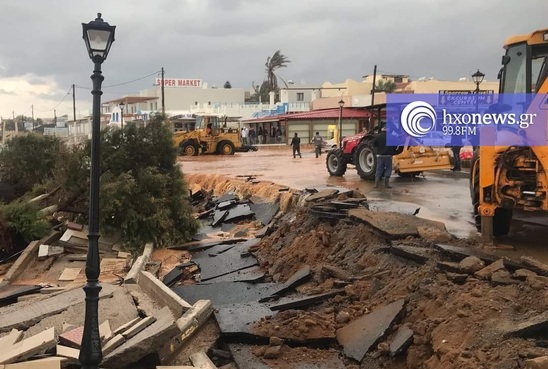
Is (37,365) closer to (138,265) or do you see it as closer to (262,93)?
(138,265)

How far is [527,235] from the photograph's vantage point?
9.15 m

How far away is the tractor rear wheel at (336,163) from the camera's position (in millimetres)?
19062

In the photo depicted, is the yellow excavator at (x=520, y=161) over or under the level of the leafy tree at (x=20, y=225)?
over

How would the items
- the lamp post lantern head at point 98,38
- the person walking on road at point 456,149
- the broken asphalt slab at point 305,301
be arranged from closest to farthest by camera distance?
the lamp post lantern head at point 98,38, the broken asphalt slab at point 305,301, the person walking on road at point 456,149

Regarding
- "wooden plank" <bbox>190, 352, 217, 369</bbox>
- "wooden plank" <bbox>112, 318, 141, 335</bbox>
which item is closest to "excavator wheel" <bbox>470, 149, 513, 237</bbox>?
"wooden plank" <bbox>190, 352, 217, 369</bbox>

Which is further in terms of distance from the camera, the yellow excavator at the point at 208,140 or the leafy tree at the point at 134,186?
the yellow excavator at the point at 208,140

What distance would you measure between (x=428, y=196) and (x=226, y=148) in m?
22.6

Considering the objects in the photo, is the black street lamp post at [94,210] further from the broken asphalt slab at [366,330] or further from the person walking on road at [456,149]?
the person walking on road at [456,149]

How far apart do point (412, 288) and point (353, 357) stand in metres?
1.19

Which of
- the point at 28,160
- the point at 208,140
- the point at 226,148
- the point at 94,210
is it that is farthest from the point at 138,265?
the point at 226,148

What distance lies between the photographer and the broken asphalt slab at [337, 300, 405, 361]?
613cm

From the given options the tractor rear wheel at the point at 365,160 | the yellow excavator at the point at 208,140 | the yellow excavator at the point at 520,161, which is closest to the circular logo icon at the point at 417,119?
the tractor rear wheel at the point at 365,160

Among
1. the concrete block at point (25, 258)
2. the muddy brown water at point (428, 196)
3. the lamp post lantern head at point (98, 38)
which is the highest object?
the lamp post lantern head at point (98, 38)

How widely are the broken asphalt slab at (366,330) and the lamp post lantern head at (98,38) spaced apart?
4.15 metres
